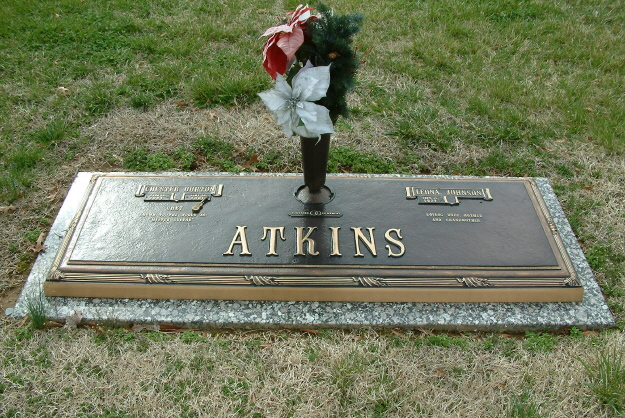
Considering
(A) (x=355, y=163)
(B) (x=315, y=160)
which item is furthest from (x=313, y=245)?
(A) (x=355, y=163)

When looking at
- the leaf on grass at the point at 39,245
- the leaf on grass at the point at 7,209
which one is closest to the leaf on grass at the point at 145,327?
the leaf on grass at the point at 39,245

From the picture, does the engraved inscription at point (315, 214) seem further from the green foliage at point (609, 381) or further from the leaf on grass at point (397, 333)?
the green foliage at point (609, 381)

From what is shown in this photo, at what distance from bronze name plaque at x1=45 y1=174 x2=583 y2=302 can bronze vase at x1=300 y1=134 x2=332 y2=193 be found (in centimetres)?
13

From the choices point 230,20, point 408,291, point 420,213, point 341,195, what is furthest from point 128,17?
point 408,291

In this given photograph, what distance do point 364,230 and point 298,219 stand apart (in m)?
0.38

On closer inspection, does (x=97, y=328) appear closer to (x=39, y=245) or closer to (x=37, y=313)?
(x=37, y=313)

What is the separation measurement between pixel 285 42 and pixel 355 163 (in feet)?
5.34

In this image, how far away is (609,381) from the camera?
231 centimetres

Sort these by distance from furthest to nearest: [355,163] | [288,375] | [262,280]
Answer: [355,163], [262,280], [288,375]

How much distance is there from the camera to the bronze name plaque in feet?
8.40

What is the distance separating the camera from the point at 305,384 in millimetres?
2377

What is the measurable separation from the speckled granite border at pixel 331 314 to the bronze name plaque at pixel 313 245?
0.05 m

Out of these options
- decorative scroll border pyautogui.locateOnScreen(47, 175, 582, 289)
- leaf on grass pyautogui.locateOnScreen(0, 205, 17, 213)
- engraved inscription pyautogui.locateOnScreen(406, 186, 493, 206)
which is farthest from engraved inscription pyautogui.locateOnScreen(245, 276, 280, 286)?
leaf on grass pyautogui.locateOnScreen(0, 205, 17, 213)

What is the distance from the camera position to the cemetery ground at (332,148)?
92.5 inches
